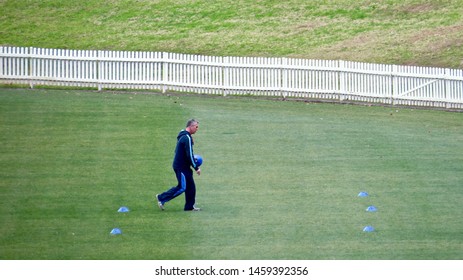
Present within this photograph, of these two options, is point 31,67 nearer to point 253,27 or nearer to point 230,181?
point 230,181

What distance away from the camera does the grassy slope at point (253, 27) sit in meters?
42.2

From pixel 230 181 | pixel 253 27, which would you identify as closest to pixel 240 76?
pixel 230 181

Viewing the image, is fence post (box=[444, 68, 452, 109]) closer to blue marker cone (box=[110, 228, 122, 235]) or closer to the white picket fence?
the white picket fence

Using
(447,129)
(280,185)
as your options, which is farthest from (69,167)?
(447,129)

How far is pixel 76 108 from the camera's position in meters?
26.0

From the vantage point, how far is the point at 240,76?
31.2 meters

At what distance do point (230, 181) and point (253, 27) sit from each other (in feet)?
100

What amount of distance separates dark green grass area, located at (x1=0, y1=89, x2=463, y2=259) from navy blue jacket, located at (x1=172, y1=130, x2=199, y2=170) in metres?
0.79

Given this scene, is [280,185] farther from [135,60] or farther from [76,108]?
[135,60]

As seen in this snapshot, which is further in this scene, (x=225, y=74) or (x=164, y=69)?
(x=225, y=74)

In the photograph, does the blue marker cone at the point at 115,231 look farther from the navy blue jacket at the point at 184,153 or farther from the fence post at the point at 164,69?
the fence post at the point at 164,69

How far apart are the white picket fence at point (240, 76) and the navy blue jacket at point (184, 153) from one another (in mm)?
15194

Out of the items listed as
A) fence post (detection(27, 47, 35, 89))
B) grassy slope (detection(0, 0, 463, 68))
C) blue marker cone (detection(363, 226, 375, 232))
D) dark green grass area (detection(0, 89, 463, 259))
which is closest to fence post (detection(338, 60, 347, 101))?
dark green grass area (detection(0, 89, 463, 259))

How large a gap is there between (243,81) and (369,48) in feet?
41.5
